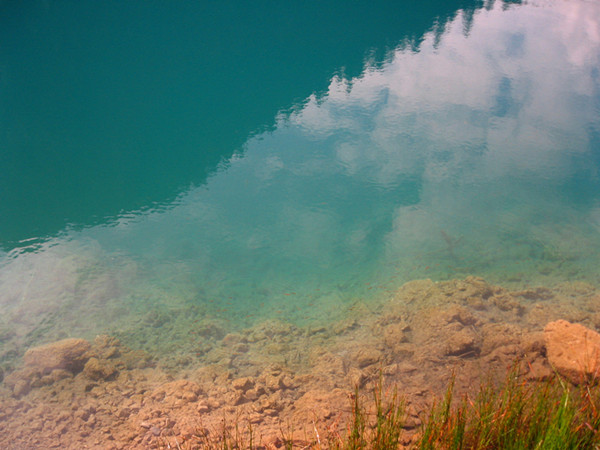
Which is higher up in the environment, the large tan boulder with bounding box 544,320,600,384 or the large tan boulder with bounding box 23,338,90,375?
the large tan boulder with bounding box 23,338,90,375

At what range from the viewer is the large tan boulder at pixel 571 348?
321 cm

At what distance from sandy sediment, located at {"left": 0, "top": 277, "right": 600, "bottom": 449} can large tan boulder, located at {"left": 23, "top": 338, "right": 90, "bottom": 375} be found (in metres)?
0.01

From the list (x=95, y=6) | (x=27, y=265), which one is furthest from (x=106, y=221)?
(x=95, y=6)

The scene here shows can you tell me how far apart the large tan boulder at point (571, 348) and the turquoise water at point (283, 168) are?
2.56 meters

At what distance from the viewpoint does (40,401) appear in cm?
419

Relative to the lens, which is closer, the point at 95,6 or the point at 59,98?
the point at 59,98

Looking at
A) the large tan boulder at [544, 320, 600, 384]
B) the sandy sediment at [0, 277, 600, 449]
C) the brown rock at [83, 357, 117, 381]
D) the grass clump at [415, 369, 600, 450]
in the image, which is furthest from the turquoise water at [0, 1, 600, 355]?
the grass clump at [415, 369, 600, 450]

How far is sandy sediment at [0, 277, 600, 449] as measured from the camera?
143 inches

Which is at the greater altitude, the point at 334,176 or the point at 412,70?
the point at 412,70

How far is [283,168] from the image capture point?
10156mm

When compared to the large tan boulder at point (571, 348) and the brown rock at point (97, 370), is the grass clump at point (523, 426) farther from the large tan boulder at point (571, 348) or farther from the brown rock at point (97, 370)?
the brown rock at point (97, 370)

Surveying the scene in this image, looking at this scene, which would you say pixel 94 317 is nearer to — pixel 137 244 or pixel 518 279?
pixel 137 244

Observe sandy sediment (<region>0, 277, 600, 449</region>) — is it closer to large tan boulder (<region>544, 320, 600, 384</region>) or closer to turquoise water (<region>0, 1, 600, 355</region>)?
large tan boulder (<region>544, 320, 600, 384</region>)

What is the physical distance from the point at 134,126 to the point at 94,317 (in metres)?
8.55
